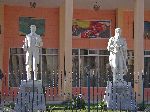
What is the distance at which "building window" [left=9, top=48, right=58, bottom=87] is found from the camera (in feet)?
76.9

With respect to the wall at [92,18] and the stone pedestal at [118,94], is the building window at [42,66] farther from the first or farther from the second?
the stone pedestal at [118,94]

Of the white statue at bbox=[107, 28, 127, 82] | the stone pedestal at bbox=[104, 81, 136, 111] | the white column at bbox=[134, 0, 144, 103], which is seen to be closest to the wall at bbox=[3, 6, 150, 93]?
the white column at bbox=[134, 0, 144, 103]

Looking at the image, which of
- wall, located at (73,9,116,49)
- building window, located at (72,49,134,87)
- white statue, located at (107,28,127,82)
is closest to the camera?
white statue, located at (107,28,127,82)

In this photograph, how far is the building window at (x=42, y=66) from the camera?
2344 cm

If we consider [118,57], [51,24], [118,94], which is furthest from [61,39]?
[118,94]

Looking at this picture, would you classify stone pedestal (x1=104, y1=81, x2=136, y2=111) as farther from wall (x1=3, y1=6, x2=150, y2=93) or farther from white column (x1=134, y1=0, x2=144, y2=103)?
wall (x1=3, y1=6, x2=150, y2=93)

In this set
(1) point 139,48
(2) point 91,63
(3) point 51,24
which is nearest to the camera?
(1) point 139,48

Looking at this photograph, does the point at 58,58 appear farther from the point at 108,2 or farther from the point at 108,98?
the point at 108,98

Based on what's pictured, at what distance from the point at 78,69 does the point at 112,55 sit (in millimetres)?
6807

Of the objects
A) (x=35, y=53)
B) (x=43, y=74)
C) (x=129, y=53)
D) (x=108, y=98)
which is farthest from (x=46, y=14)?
(x=108, y=98)

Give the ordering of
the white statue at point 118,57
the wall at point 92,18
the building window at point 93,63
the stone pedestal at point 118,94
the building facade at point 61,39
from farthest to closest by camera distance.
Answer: the wall at point 92,18 < the building window at point 93,63 < the building facade at point 61,39 < the white statue at point 118,57 < the stone pedestal at point 118,94

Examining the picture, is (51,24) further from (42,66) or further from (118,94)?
(118,94)

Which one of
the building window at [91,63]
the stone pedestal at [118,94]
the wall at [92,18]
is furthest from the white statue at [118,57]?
the wall at [92,18]

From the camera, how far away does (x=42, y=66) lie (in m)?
23.8
